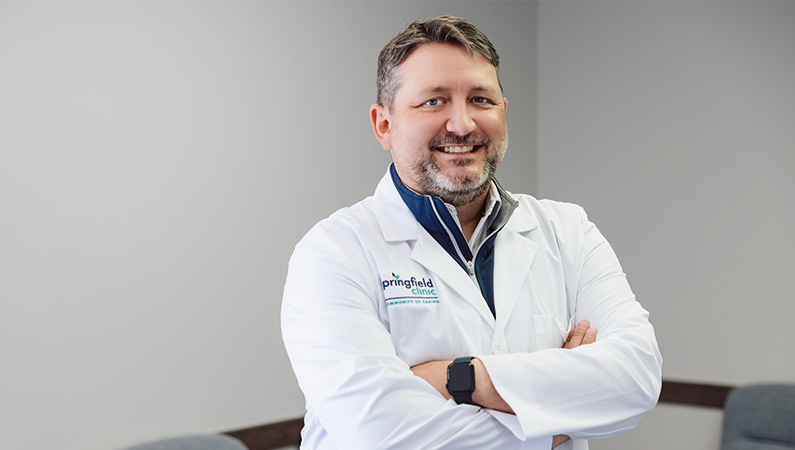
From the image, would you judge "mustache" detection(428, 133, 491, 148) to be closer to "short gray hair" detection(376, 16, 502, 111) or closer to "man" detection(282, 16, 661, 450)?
"man" detection(282, 16, 661, 450)

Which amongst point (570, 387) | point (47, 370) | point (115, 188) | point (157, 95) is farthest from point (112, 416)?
point (570, 387)

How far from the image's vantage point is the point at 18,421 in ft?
6.64

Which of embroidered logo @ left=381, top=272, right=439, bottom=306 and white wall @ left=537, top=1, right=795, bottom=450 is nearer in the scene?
embroidered logo @ left=381, top=272, right=439, bottom=306

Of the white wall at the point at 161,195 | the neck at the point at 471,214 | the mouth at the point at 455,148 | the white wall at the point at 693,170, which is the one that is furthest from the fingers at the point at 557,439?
the white wall at the point at 693,170

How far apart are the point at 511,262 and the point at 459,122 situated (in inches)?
12.8

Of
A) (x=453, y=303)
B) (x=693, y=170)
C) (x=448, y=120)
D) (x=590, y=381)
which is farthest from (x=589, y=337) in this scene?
(x=693, y=170)

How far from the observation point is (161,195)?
2.35 meters

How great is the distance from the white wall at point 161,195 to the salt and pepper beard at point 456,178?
1.26 metres

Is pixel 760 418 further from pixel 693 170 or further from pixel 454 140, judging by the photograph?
pixel 454 140

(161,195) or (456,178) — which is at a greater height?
(456,178)

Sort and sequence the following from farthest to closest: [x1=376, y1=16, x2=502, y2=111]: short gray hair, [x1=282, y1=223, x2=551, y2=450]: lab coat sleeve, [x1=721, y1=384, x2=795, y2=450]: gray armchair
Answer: [x1=721, y1=384, x2=795, y2=450]: gray armchair → [x1=376, y1=16, x2=502, y2=111]: short gray hair → [x1=282, y1=223, x2=551, y2=450]: lab coat sleeve

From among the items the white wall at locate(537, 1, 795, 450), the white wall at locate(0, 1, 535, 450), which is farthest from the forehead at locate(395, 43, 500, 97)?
the white wall at locate(537, 1, 795, 450)

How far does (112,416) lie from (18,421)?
277 millimetres

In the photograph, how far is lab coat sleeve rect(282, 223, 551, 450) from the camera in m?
1.20
